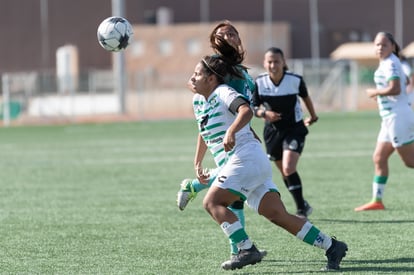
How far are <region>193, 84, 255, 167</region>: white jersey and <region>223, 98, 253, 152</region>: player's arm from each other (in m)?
0.11

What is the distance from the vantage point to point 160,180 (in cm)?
1584

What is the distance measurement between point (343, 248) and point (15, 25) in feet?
169

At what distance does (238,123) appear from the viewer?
7328 millimetres

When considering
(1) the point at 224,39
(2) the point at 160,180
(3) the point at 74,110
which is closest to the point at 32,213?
(2) the point at 160,180

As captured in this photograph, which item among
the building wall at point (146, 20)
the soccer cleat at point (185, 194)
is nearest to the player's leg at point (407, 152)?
the soccer cleat at point (185, 194)

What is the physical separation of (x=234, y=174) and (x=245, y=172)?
0.09 meters

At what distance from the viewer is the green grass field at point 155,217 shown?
8.38 metres

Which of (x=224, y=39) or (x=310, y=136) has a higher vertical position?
(x=224, y=39)

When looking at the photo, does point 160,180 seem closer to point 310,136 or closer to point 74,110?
point 310,136

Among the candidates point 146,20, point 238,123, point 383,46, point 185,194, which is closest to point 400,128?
point 383,46

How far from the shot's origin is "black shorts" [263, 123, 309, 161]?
11297mm

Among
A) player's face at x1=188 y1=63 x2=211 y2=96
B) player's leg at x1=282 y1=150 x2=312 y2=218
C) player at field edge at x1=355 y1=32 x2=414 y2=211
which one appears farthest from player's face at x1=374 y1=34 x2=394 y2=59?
player's face at x1=188 y1=63 x2=211 y2=96

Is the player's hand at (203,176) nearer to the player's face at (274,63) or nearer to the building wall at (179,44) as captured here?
the player's face at (274,63)

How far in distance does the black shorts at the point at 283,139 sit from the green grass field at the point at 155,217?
2.59 feet
